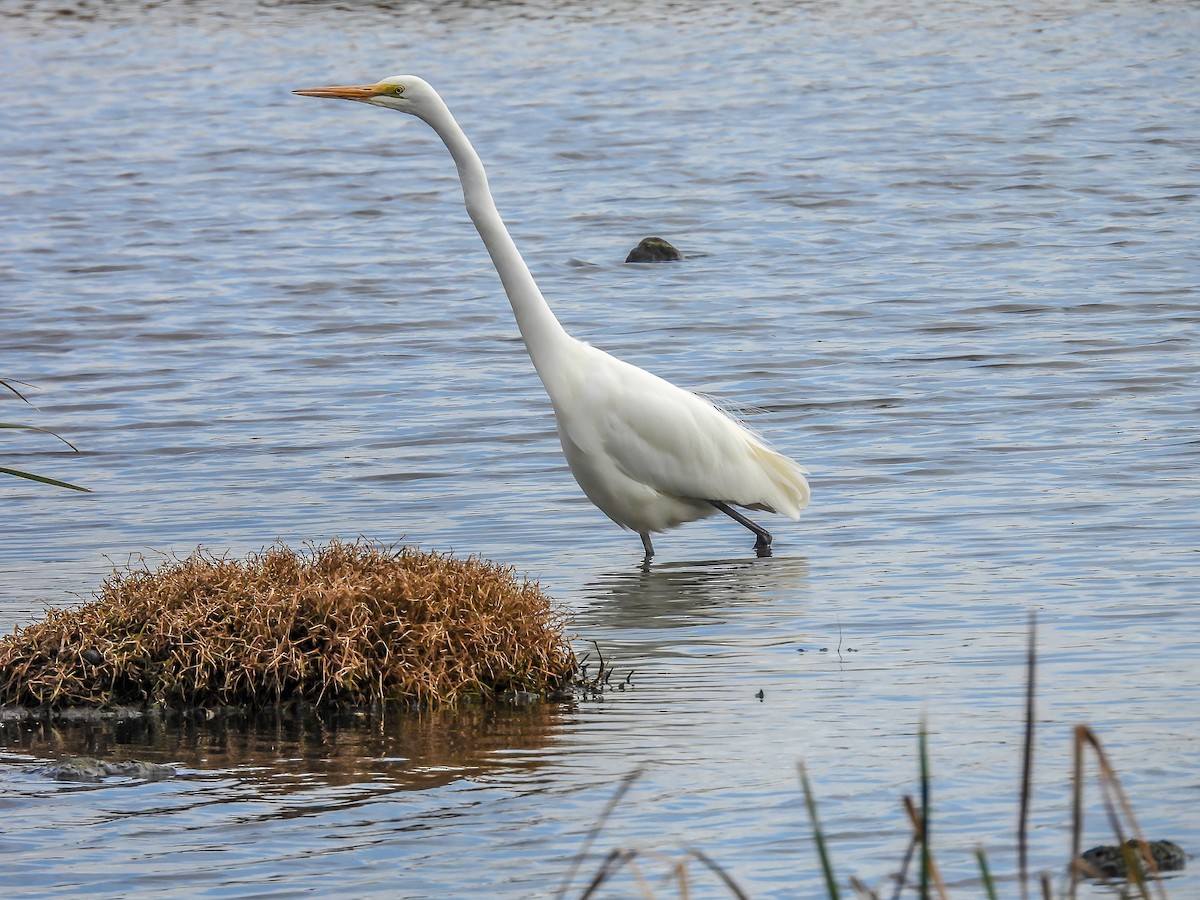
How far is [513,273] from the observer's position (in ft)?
28.1

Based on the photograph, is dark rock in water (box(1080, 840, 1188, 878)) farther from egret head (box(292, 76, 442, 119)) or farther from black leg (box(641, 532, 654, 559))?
egret head (box(292, 76, 442, 119))

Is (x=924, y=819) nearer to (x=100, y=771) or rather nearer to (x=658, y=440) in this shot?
(x=100, y=771)

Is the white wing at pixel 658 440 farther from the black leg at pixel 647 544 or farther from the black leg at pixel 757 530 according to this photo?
the black leg at pixel 647 544

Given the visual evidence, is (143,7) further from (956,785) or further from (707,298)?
(956,785)

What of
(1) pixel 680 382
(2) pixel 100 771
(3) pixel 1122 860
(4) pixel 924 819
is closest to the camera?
(4) pixel 924 819

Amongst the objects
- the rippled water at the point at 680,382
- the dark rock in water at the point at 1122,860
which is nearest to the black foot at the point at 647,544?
the rippled water at the point at 680,382

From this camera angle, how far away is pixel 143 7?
4128 cm

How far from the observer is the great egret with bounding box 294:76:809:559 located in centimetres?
848

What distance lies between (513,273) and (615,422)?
0.79 m

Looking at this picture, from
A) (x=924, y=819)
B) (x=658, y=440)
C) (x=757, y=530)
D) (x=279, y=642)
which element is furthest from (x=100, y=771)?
(x=757, y=530)

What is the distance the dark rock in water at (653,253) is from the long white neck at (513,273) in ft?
30.2

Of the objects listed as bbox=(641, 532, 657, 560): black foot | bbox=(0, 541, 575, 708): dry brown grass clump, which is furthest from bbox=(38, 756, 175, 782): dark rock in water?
bbox=(641, 532, 657, 560): black foot

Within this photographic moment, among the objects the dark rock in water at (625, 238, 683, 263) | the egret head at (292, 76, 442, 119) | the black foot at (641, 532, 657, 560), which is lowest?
the black foot at (641, 532, 657, 560)

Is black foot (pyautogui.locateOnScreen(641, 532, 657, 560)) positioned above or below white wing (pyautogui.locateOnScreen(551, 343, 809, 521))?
below
